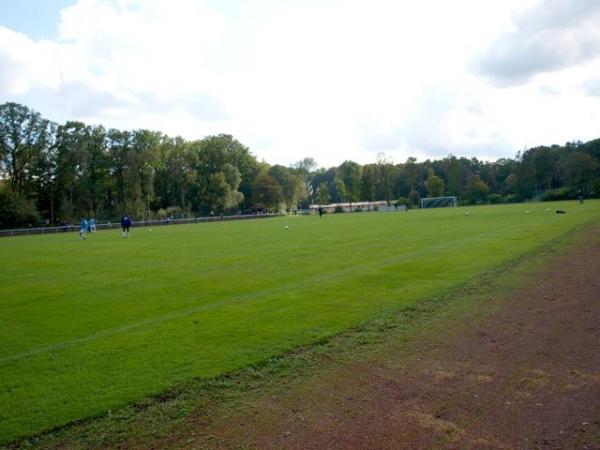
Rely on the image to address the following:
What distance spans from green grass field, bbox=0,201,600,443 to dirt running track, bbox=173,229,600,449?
1542 mm

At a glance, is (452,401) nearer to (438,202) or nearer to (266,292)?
(266,292)

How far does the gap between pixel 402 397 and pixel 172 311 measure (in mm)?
6185

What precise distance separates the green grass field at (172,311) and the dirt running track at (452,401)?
1.54 metres

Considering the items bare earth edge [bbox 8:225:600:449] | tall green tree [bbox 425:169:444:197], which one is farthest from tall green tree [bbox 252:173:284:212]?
bare earth edge [bbox 8:225:600:449]

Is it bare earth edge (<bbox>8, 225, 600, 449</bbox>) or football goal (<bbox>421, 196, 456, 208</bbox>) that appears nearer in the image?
bare earth edge (<bbox>8, 225, 600, 449</bbox>)

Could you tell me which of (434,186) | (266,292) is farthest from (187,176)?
(266,292)

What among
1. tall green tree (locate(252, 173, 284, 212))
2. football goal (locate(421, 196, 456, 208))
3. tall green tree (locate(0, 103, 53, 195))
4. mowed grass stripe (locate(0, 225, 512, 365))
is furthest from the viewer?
football goal (locate(421, 196, 456, 208))

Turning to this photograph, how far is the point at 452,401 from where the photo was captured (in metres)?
5.35

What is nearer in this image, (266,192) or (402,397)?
(402,397)

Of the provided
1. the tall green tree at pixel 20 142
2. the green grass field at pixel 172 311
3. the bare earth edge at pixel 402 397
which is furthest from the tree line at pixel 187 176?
the bare earth edge at pixel 402 397

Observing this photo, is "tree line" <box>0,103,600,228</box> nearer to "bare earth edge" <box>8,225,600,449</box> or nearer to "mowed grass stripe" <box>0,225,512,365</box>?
"mowed grass stripe" <box>0,225,512,365</box>

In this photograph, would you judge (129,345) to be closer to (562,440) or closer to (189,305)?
(189,305)

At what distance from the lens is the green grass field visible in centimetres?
614

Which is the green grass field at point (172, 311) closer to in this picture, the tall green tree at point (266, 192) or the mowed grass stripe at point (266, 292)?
the mowed grass stripe at point (266, 292)
